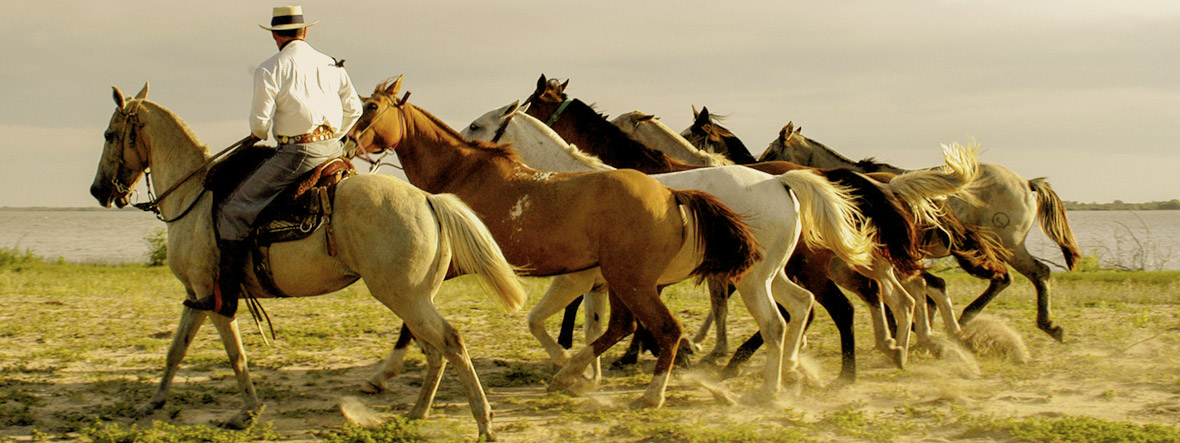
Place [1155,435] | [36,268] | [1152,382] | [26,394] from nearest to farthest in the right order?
[1155,435] < [26,394] < [1152,382] < [36,268]

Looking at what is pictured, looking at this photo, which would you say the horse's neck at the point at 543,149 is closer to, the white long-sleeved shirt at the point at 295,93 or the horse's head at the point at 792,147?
the white long-sleeved shirt at the point at 295,93

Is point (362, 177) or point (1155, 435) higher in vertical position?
point (362, 177)

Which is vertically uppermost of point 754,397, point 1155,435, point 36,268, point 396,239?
point 396,239

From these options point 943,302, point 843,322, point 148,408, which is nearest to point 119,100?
point 148,408

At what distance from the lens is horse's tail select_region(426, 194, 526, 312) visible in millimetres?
4559

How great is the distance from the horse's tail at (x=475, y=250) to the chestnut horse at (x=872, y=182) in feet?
9.40

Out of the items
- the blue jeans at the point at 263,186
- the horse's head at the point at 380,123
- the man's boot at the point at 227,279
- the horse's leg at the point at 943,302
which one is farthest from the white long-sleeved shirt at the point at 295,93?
the horse's leg at the point at 943,302

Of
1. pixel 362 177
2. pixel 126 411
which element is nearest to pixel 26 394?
pixel 126 411

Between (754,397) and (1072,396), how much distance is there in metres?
2.00

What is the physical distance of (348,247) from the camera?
183 inches

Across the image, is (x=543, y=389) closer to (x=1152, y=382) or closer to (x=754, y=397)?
(x=754, y=397)

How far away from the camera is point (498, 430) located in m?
4.87

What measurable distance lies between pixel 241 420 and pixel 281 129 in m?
1.62

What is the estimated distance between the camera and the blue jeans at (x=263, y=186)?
15.7 feet
